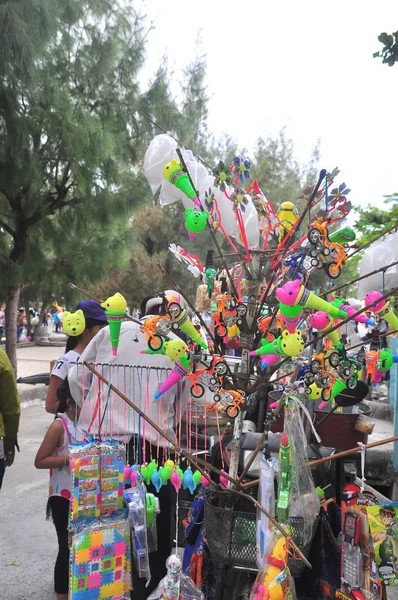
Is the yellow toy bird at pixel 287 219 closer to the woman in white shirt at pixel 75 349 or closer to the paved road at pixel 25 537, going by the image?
the woman in white shirt at pixel 75 349

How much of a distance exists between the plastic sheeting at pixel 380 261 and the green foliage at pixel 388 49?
0.71 meters

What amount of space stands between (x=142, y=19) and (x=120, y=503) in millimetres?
7893

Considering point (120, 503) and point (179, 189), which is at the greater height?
point (179, 189)

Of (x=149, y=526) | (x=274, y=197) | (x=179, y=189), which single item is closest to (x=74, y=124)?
(x=179, y=189)

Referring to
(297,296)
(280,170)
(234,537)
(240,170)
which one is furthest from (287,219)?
(280,170)

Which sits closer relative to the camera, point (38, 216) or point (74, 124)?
point (74, 124)

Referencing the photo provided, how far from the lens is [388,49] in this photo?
1.98 metres

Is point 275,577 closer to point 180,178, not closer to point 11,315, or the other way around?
point 180,178

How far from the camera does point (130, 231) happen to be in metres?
8.23

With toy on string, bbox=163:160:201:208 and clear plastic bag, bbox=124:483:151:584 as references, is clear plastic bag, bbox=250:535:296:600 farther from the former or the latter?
toy on string, bbox=163:160:201:208

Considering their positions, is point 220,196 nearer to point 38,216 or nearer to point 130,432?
point 130,432

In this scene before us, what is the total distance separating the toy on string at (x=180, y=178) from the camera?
202 cm

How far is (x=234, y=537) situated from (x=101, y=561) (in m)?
0.53

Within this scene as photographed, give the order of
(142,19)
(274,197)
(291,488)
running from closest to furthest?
(291,488) < (142,19) < (274,197)
